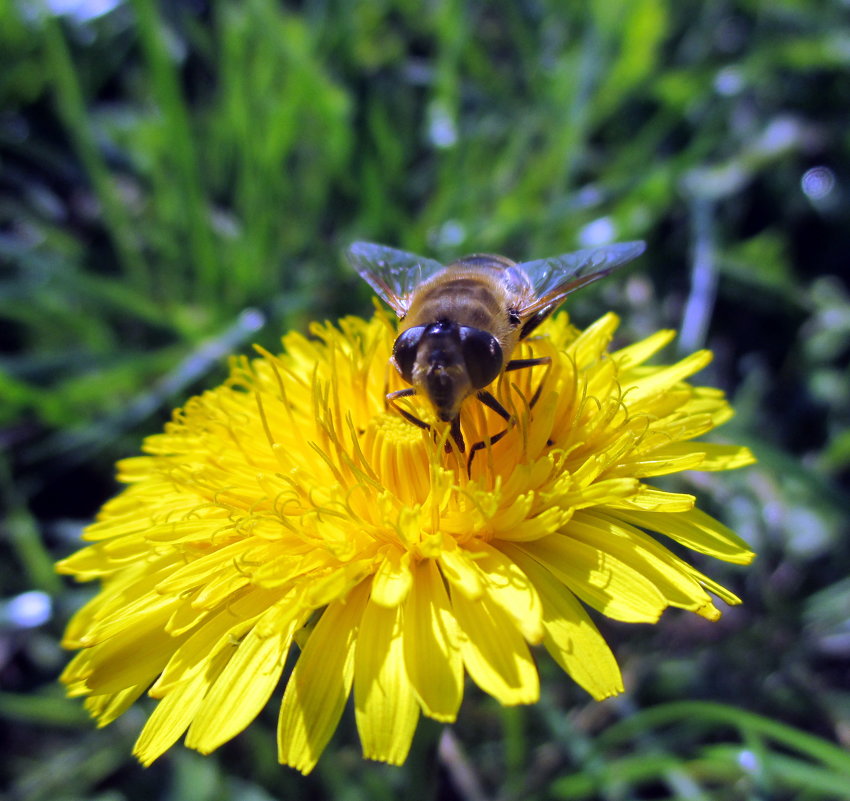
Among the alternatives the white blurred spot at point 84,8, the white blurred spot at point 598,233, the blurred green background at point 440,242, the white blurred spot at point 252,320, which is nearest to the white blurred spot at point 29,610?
the blurred green background at point 440,242

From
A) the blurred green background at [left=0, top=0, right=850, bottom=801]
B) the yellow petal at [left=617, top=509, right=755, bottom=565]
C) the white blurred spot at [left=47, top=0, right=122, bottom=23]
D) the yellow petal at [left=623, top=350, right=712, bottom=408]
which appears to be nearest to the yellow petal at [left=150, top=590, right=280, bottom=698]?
the yellow petal at [left=617, top=509, right=755, bottom=565]

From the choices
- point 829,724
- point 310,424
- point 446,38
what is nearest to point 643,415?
point 310,424

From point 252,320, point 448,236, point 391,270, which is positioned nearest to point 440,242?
point 448,236

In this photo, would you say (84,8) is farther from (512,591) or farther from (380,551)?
(512,591)

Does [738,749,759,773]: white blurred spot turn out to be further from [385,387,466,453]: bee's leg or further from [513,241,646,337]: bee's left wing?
[513,241,646,337]: bee's left wing

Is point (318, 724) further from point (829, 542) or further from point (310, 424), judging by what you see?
point (829, 542)
